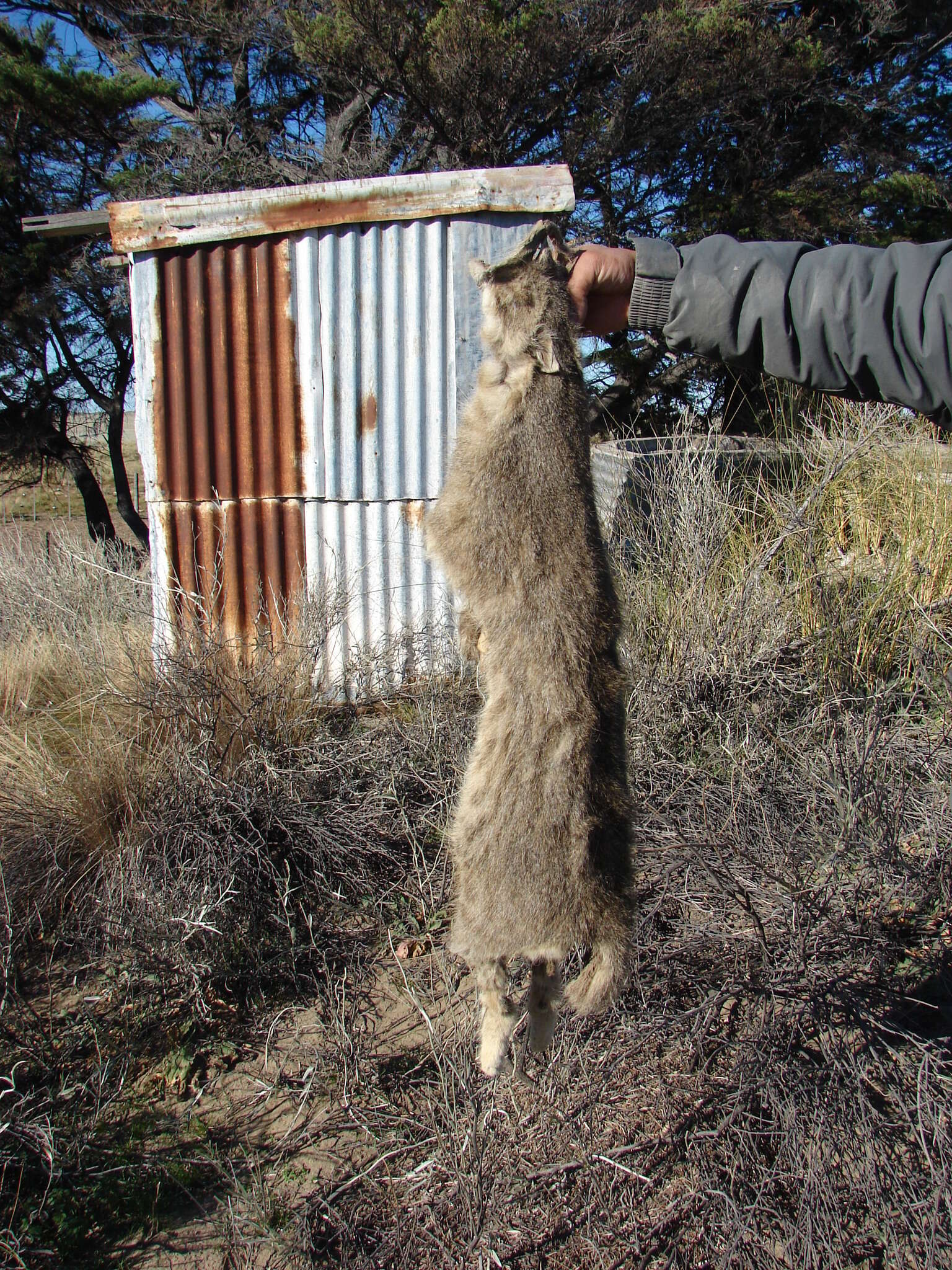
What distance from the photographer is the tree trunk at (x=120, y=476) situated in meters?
13.2

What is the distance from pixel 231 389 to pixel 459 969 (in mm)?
4013

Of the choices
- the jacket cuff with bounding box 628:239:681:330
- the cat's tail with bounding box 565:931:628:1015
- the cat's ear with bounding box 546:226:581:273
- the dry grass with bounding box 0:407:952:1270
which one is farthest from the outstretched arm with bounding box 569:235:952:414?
the dry grass with bounding box 0:407:952:1270

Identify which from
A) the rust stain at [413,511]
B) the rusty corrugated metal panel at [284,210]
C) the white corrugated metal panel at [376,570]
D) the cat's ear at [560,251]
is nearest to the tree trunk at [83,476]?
the rusty corrugated metal panel at [284,210]

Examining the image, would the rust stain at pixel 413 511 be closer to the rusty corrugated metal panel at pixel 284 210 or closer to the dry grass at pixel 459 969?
the dry grass at pixel 459 969

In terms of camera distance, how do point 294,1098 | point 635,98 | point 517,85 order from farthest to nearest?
1. point 635,98
2. point 517,85
3. point 294,1098

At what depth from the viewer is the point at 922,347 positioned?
1948mm

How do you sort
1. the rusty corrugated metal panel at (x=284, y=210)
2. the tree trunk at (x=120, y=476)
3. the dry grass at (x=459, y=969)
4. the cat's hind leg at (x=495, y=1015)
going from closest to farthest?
the cat's hind leg at (x=495, y=1015)
the dry grass at (x=459, y=969)
the rusty corrugated metal panel at (x=284, y=210)
the tree trunk at (x=120, y=476)

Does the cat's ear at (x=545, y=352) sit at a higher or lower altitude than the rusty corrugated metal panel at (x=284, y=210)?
lower

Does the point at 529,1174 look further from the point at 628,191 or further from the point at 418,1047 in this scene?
the point at 628,191

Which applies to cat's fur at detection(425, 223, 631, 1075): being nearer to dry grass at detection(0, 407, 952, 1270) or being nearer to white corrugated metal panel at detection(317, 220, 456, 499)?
dry grass at detection(0, 407, 952, 1270)

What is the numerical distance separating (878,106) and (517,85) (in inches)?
216

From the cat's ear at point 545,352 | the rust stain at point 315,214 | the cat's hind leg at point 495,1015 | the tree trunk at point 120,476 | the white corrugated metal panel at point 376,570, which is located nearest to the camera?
the cat's ear at point 545,352

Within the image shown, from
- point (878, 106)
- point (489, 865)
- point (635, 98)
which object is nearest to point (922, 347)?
point (489, 865)

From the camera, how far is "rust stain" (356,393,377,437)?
547 cm
